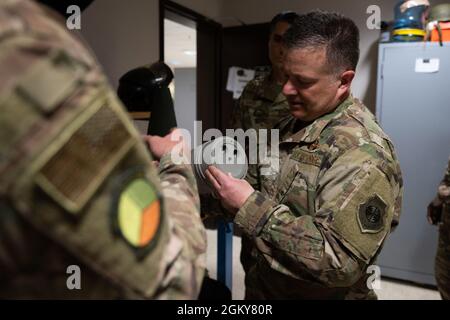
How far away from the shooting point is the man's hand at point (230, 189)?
37.2 inches

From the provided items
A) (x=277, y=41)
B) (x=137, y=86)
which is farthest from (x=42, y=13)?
(x=277, y=41)

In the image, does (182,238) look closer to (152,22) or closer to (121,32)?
(121,32)

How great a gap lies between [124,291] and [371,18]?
9.95 feet

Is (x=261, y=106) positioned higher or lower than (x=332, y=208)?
higher

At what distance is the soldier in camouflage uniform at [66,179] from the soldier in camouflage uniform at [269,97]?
5.03 ft

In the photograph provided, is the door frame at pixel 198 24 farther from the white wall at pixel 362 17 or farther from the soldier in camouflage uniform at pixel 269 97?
the soldier in camouflage uniform at pixel 269 97

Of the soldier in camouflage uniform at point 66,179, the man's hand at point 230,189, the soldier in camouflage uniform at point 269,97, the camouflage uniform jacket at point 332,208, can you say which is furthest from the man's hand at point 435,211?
the soldier in camouflage uniform at point 66,179

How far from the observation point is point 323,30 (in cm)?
99

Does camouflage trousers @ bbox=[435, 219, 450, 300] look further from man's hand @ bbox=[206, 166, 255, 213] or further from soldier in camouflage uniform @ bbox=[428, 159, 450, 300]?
man's hand @ bbox=[206, 166, 255, 213]

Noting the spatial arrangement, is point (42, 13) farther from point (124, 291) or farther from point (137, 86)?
point (137, 86)

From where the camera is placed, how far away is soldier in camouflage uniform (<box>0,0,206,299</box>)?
1.05 ft

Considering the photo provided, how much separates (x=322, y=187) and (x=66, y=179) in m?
0.71

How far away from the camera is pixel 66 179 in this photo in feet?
1.13

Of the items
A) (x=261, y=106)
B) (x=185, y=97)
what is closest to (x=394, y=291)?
(x=261, y=106)
